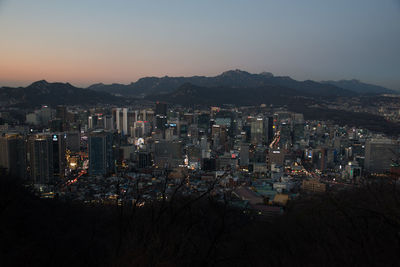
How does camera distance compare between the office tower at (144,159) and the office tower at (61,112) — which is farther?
the office tower at (61,112)

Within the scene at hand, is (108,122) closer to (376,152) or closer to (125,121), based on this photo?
(125,121)

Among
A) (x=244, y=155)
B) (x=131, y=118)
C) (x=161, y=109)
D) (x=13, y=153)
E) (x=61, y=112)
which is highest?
(x=161, y=109)

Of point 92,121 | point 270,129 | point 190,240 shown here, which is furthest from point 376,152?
point 92,121

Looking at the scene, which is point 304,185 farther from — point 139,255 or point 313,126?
point 313,126

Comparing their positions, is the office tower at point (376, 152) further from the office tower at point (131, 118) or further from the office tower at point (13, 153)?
the office tower at point (131, 118)

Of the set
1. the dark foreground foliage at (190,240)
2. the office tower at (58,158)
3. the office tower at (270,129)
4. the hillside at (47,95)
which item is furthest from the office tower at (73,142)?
the dark foreground foliage at (190,240)

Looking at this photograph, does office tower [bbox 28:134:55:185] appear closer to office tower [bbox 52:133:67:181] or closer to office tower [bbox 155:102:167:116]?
office tower [bbox 52:133:67:181]
